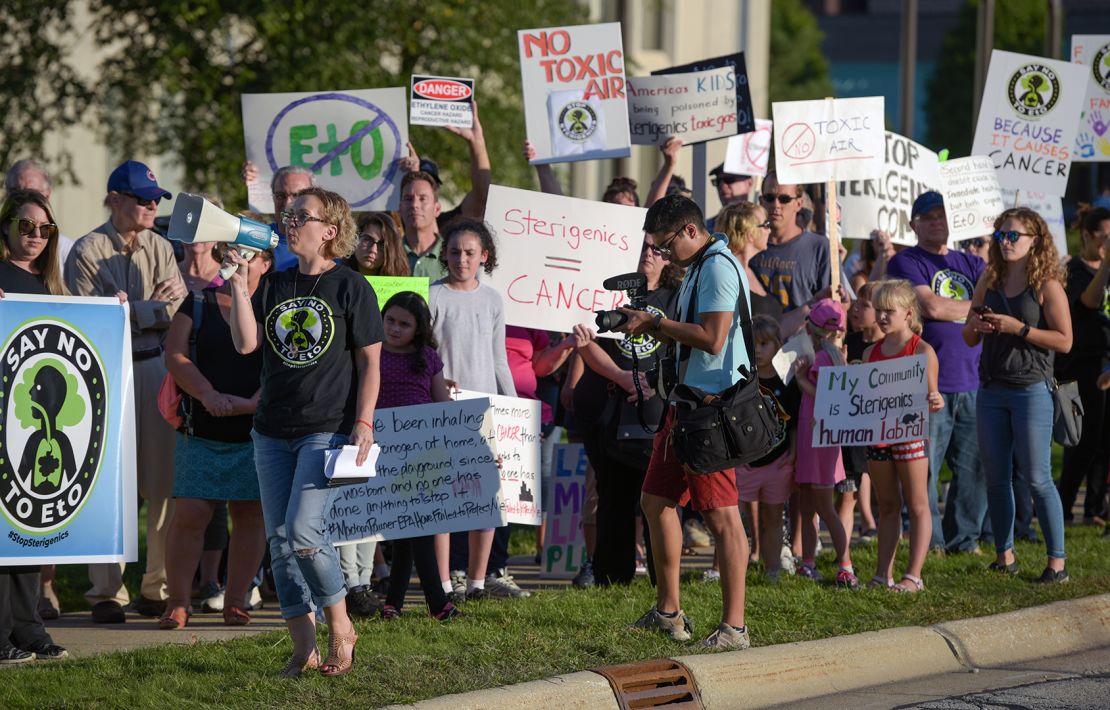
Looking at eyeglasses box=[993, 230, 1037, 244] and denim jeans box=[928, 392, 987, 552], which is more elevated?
eyeglasses box=[993, 230, 1037, 244]

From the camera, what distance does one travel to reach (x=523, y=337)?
859 cm

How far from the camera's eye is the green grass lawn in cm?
575

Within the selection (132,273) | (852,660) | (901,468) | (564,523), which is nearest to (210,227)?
(132,273)

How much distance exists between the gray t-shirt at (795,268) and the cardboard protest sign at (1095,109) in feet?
12.9

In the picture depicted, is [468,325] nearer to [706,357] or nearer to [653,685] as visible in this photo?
[706,357]

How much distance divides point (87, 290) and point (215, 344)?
3.35ft

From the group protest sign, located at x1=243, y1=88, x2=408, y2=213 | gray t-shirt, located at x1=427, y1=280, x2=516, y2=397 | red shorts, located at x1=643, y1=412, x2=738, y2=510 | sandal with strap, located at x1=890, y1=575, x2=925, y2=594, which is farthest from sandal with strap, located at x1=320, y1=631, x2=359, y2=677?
protest sign, located at x1=243, y1=88, x2=408, y2=213

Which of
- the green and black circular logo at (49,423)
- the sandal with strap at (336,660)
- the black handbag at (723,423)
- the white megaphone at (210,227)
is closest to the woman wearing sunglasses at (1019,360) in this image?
the black handbag at (723,423)

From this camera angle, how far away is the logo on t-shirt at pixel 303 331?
5.94 metres

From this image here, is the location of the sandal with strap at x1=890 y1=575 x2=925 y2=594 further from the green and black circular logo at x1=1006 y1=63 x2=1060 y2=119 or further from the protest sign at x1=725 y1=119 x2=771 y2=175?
the green and black circular logo at x1=1006 y1=63 x2=1060 y2=119

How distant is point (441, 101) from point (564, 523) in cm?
262

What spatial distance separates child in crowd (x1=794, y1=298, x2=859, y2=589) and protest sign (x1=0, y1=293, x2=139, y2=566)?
348cm

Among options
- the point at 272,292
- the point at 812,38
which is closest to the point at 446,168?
the point at 272,292

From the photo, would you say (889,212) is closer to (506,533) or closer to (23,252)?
(506,533)
